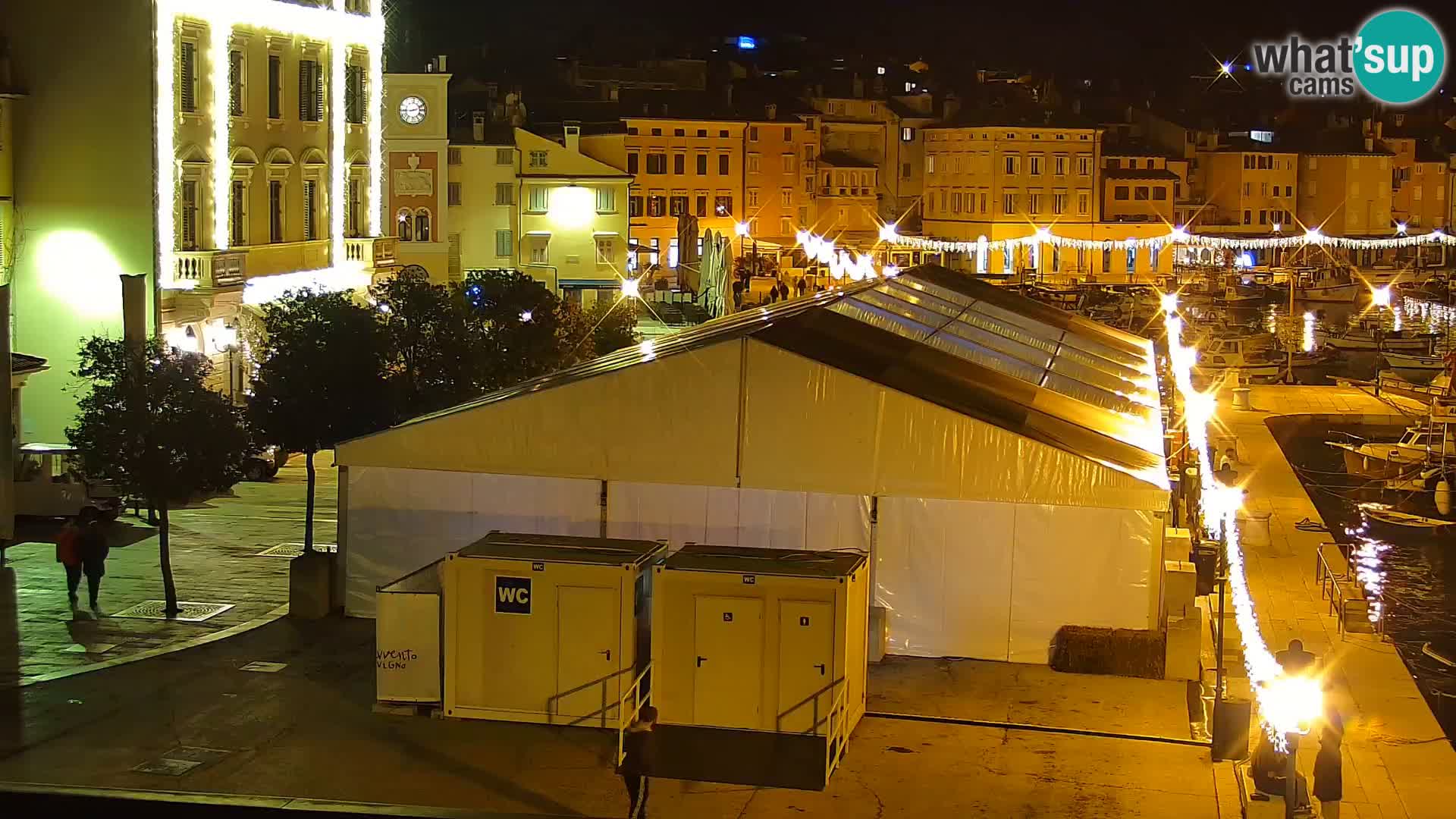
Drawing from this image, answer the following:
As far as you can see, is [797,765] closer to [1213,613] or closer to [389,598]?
[389,598]

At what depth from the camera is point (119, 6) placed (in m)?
34.3

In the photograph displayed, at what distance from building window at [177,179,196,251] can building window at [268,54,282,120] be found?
354cm

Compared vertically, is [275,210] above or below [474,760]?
above

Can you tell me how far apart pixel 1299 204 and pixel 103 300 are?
98.1 m

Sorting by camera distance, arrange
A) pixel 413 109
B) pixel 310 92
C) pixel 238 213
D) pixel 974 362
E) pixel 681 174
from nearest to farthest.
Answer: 1. pixel 974 362
2. pixel 238 213
3. pixel 310 92
4. pixel 413 109
5. pixel 681 174

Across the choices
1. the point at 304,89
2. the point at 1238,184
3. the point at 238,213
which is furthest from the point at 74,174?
the point at 1238,184

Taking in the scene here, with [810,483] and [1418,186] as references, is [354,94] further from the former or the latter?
[1418,186]

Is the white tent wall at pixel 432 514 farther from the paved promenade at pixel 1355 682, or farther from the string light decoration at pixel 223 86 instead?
the string light decoration at pixel 223 86

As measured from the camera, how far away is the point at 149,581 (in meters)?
22.8

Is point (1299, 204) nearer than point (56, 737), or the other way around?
point (56, 737)

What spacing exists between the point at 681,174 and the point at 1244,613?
7260 centimetres

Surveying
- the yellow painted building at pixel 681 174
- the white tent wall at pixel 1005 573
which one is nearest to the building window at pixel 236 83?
the white tent wall at pixel 1005 573

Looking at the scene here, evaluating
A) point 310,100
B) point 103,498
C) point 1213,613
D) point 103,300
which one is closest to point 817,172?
point 310,100

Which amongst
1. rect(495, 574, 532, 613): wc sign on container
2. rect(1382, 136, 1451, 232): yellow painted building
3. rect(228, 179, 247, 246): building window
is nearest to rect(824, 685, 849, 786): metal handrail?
rect(495, 574, 532, 613): wc sign on container
